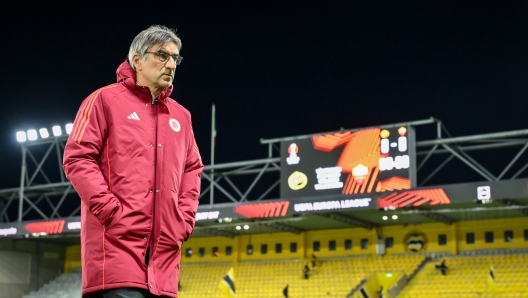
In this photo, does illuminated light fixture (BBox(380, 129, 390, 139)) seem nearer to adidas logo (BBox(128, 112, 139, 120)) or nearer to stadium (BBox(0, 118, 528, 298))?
stadium (BBox(0, 118, 528, 298))

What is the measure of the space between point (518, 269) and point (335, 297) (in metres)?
5.77

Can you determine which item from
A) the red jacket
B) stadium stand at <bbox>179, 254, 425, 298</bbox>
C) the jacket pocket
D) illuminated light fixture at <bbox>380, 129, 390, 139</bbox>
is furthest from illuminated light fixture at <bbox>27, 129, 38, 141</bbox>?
the jacket pocket

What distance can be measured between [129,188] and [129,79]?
522 mm

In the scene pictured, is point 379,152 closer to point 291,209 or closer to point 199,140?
point 291,209

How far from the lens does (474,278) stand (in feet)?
77.2

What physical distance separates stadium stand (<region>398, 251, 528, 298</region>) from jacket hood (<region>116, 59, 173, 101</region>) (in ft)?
62.6

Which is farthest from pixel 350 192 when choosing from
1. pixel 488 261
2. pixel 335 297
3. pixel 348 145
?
pixel 488 261

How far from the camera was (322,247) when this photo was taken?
95.9ft

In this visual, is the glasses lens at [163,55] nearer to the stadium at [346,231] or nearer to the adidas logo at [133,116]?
the adidas logo at [133,116]

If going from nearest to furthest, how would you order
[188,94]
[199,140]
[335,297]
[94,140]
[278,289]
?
[94,140], [335,297], [278,289], [188,94], [199,140]

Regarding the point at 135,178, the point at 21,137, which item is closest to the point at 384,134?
the point at 21,137

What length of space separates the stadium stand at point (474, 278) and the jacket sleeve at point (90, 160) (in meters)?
19.3

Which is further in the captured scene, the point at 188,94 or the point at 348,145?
the point at 188,94

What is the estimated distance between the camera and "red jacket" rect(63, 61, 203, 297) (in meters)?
2.89
